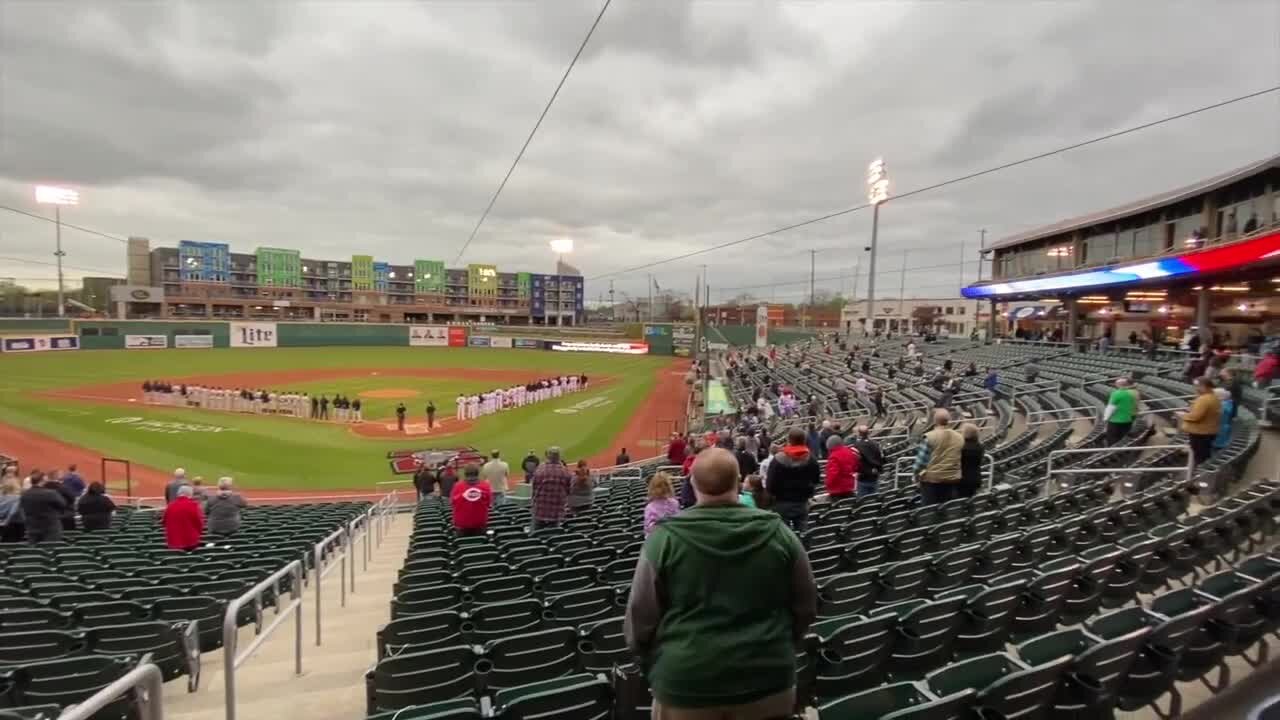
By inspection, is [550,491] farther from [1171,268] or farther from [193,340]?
[193,340]

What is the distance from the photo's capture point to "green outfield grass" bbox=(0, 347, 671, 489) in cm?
2117

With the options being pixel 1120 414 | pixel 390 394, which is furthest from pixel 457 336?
pixel 1120 414

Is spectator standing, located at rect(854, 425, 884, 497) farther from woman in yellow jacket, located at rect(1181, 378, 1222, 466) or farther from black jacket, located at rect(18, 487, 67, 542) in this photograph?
black jacket, located at rect(18, 487, 67, 542)

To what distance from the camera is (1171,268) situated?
2222cm

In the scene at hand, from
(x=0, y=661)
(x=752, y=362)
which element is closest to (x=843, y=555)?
(x=0, y=661)

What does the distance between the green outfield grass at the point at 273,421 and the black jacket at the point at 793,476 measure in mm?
16318

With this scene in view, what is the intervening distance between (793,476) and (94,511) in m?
11.0

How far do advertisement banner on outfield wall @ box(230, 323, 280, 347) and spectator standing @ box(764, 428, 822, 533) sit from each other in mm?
69729

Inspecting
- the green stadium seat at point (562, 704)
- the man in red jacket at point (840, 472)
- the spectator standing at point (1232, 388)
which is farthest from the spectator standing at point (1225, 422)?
the green stadium seat at point (562, 704)

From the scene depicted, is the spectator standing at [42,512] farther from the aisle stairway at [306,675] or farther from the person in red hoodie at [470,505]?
the person in red hoodie at [470,505]

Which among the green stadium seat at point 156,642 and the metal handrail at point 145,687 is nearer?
the metal handrail at point 145,687

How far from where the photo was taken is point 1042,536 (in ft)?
18.9

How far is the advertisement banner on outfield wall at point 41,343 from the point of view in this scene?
53531 millimetres

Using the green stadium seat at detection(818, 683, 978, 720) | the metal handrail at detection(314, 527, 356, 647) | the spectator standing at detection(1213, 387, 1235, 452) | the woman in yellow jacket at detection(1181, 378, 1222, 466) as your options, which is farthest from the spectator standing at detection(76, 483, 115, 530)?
the spectator standing at detection(1213, 387, 1235, 452)
